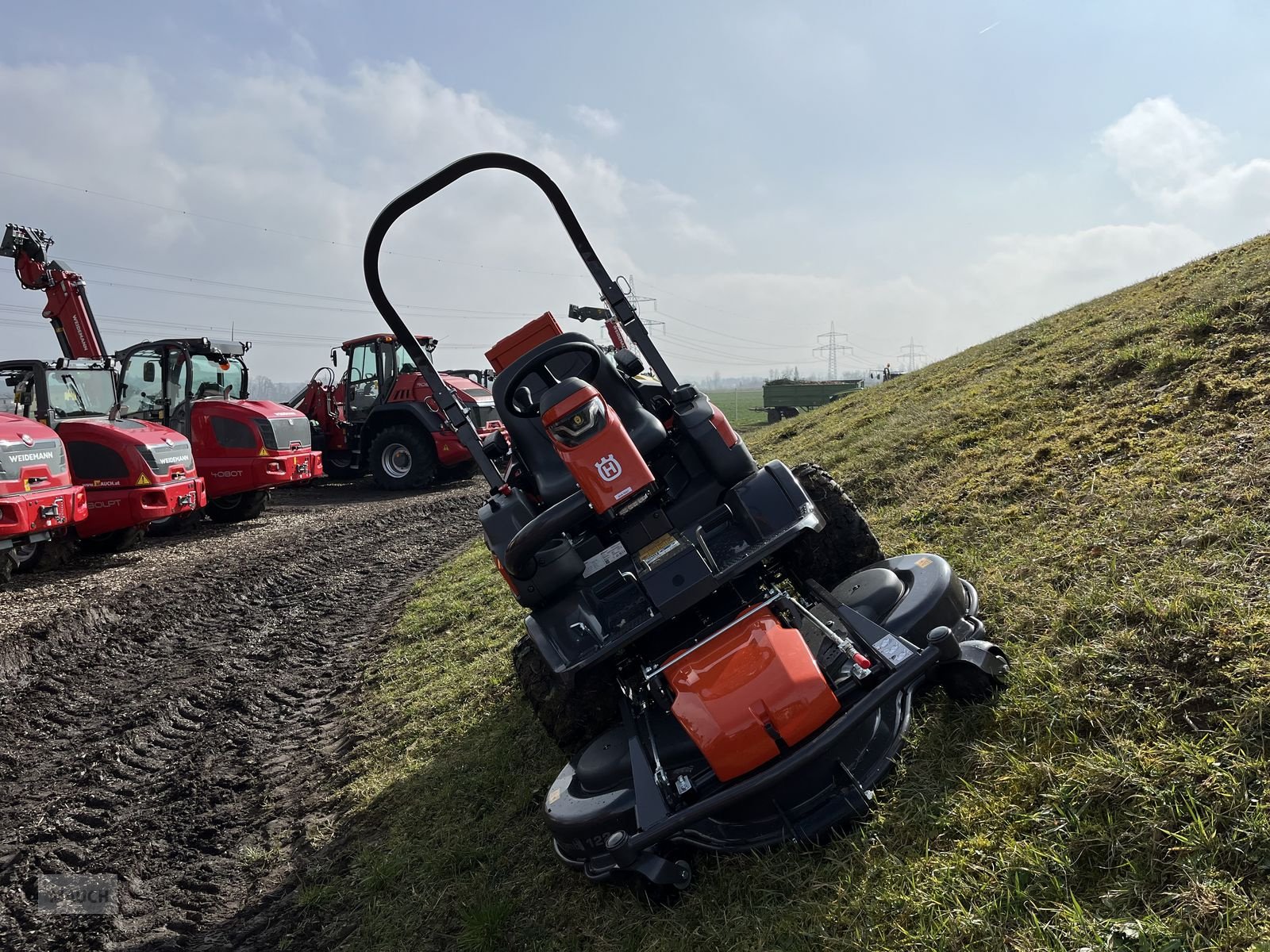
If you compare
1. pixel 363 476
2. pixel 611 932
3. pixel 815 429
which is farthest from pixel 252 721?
pixel 363 476

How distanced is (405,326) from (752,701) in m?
2.75

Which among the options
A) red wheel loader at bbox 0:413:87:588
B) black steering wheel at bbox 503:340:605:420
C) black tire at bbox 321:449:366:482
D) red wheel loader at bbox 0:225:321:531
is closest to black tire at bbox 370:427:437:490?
black tire at bbox 321:449:366:482

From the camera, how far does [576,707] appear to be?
341 cm

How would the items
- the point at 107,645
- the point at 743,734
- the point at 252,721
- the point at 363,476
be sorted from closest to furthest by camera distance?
the point at 743,734 < the point at 252,721 < the point at 107,645 < the point at 363,476

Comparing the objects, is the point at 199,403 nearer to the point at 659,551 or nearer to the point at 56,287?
the point at 56,287

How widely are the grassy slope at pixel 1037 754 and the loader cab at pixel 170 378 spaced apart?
7.79 m

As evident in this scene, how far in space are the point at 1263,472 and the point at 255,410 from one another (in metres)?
11.4

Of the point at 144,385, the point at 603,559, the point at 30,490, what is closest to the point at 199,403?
the point at 144,385

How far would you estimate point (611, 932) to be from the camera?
2.65 m

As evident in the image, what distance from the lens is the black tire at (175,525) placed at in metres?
11.4

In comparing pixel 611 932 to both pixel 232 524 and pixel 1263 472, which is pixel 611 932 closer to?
pixel 1263 472

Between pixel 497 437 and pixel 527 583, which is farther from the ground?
pixel 497 437

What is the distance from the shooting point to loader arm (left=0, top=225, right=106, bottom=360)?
12.1 meters

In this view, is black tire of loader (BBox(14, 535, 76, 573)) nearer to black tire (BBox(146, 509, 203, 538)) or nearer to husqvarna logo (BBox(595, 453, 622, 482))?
black tire (BBox(146, 509, 203, 538))
